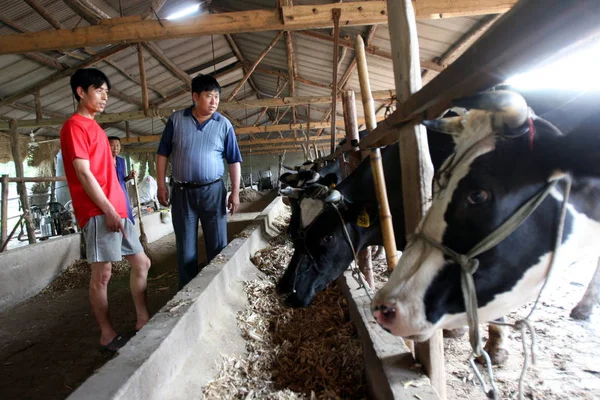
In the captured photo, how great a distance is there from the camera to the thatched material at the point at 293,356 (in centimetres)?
175

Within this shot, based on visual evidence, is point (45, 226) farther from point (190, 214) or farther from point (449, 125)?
point (449, 125)

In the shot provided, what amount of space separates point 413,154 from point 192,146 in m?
1.94

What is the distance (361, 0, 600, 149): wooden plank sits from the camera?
633 millimetres

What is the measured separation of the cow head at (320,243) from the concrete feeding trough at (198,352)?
30cm

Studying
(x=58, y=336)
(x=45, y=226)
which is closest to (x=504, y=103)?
(x=58, y=336)

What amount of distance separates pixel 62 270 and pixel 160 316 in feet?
11.7

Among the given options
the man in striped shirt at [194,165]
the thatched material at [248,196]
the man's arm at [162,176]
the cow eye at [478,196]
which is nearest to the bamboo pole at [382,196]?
the cow eye at [478,196]

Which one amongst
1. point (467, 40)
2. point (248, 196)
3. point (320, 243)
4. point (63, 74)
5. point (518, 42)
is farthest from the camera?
point (248, 196)

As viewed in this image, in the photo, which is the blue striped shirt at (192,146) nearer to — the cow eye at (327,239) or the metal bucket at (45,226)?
the cow eye at (327,239)

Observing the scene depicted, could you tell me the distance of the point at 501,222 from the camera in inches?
37.0

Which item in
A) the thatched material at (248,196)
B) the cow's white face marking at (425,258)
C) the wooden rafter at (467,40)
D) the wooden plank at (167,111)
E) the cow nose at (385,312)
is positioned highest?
the wooden rafter at (467,40)

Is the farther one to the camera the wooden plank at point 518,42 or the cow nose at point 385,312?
the cow nose at point 385,312

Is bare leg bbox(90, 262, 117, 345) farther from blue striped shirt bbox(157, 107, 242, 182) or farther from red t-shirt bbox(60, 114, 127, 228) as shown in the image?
blue striped shirt bbox(157, 107, 242, 182)

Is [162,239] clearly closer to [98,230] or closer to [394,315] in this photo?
[98,230]
